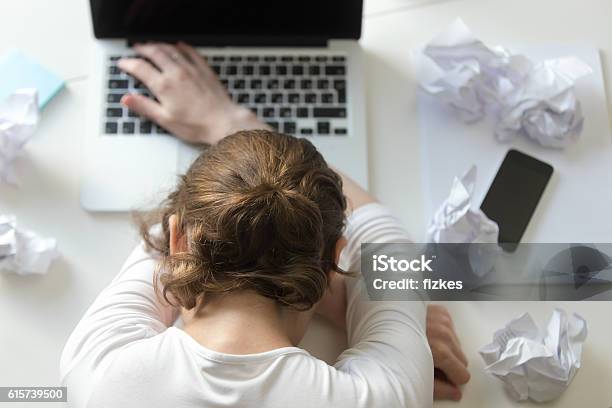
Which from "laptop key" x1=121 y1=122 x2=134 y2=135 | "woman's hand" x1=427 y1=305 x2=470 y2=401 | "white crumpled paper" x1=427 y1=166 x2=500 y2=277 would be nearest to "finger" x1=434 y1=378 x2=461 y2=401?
"woman's hand" x1=427 y1=305 x2=470 y2=401

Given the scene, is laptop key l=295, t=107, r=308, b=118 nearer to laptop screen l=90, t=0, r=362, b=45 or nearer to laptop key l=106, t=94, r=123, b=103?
laptop screen l=90, t=0, r=362, b=45

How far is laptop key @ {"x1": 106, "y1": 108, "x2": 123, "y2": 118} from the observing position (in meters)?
0.84

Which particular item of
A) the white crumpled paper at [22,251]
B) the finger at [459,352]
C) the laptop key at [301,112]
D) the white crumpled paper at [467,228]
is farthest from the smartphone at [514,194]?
the white crumpled paper at [22,251]

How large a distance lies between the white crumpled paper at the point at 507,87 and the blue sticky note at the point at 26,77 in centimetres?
47

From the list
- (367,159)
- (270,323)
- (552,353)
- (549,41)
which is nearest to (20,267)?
(270,323)

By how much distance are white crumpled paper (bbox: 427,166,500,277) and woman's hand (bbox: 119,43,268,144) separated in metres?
0.24

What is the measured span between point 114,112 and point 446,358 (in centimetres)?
48

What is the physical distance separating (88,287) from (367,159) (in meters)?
0.35

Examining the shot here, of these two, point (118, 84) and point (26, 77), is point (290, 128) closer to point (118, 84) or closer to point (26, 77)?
point (118, 84)

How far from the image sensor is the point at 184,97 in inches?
33.3

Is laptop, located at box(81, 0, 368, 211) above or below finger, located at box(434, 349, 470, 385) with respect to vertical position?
above

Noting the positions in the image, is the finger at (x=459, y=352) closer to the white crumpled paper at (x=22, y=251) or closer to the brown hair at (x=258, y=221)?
the brown hair at (x=258, y=221)

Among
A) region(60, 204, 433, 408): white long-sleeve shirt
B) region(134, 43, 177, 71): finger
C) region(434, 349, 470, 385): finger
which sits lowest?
region(434, 349, 470, 385): finger

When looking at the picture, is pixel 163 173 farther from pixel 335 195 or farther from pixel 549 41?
pixel 549 41
